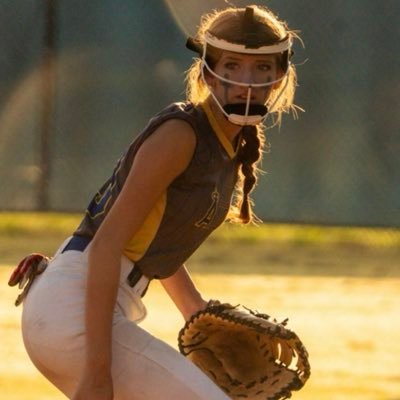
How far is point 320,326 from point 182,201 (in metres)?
3.71

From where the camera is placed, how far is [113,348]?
3.69m

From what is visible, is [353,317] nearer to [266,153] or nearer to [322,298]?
[322,298]

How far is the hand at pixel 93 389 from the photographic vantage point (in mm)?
3566

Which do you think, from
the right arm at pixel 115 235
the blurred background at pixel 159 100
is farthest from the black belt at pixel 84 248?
the blurred background at pixel 159 100

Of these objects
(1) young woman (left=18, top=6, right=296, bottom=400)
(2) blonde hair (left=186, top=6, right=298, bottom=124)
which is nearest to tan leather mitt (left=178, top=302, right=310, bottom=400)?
(1) young woman (left=18, top=6, right=296, bottom=400)

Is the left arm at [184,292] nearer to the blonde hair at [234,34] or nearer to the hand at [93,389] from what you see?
the blonde hair at [234,34]

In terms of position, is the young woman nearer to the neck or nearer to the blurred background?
the neck

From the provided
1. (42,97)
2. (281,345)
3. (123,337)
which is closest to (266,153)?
(42,97)

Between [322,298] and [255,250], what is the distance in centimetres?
182

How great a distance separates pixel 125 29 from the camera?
873cm

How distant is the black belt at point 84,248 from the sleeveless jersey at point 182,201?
12mm

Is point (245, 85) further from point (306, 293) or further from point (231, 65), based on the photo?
point (306, 293)

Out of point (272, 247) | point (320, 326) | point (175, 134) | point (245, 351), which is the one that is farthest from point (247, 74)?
point (272, 247)

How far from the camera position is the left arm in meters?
4.21
